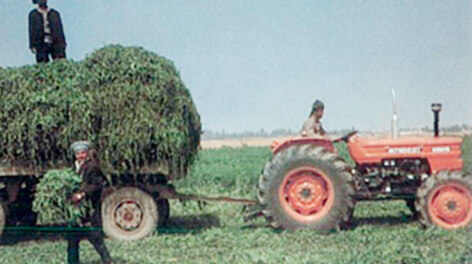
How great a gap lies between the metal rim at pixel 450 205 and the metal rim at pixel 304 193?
4.55ft

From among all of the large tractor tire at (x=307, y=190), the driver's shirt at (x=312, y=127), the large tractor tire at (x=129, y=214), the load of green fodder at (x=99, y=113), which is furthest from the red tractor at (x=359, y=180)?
the large tractor tire at (x=129, y=214)

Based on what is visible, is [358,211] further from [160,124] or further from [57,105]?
[57,105]

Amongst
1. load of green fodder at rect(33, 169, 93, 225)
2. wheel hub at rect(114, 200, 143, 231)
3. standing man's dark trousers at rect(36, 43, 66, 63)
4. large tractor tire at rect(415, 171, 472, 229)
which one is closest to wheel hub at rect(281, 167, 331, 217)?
large tractor tire at rect(415, 171, 472, 229)

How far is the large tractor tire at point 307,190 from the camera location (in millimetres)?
8311

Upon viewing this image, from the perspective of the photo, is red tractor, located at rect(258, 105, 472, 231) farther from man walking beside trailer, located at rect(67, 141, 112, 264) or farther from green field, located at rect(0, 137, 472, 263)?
man walking beside trailer, located at rect(67, 141, 112, 264)

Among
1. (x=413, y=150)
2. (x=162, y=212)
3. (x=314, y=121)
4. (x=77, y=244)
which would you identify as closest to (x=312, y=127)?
(x=314, y=121)

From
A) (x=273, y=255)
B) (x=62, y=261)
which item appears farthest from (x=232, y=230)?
(x=62, y=261)

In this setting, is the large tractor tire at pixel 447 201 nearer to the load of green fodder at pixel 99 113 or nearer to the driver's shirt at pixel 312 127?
the driver's shirt at pixel 312 127

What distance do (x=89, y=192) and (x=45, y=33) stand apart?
11.2ft

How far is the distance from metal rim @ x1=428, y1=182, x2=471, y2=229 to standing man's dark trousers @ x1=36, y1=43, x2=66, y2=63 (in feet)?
18.1

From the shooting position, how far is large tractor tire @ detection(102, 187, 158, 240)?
331 inches

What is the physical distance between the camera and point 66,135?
8.10 m

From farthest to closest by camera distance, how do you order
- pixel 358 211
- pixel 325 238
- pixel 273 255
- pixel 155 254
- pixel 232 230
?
pixel 358 211, pixel 232 230, pixel 325 238, pixel 155 254, pixel 273 255

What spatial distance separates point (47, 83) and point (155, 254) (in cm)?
269
